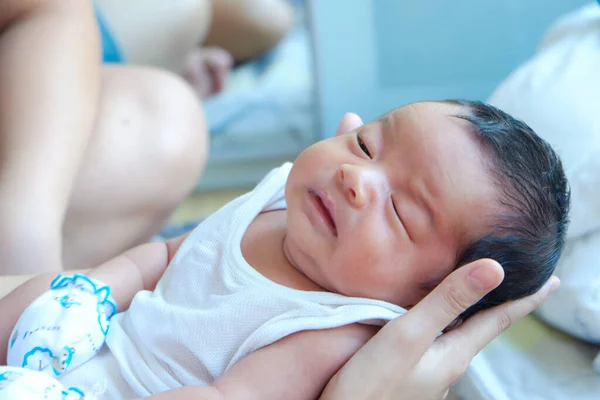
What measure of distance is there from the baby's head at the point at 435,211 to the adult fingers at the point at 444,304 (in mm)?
64

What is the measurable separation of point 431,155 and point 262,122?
147 cm

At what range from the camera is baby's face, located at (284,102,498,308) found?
2.32 ft

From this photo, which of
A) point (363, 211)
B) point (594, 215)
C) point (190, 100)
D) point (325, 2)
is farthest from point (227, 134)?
point (363, 211)

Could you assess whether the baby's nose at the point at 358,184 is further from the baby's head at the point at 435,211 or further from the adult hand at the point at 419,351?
the adult hand at the point at 419,351

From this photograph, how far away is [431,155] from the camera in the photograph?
0.72 meters

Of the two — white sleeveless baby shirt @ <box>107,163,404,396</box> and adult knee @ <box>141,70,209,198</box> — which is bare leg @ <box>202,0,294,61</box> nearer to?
adult knee @ <box>141,70,209,198</box>

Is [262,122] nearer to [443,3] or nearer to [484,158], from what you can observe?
[443,3]

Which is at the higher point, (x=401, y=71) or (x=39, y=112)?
(x=39, y=112)

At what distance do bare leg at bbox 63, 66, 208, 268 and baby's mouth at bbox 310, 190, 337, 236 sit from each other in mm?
594

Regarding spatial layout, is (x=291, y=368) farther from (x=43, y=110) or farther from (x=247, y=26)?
(x=247, y=26)

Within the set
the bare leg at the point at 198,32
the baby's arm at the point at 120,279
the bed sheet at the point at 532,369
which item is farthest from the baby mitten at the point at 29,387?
the bare leg at the point at 198,32

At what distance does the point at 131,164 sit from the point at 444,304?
0.77 metres

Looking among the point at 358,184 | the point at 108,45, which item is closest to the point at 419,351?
the point at 358,184

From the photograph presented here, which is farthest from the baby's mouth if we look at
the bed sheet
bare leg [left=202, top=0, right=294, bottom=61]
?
bare leg [left=202, top=0, right=294, bottom=61]
